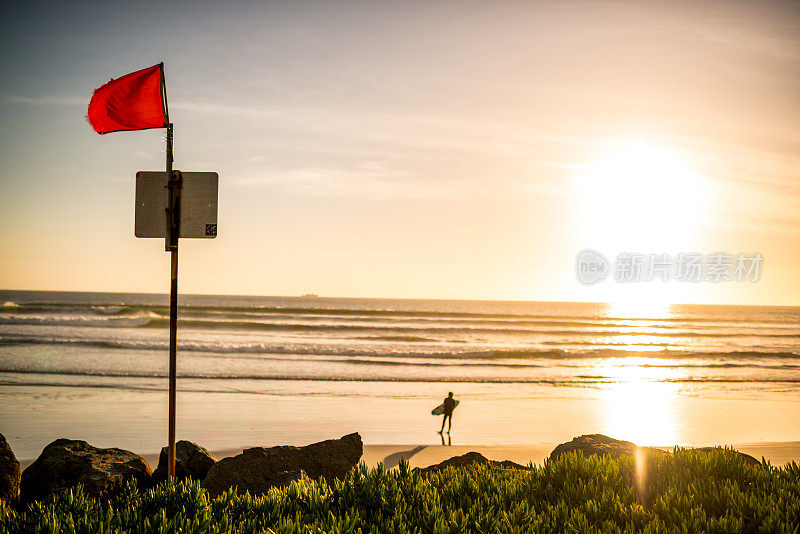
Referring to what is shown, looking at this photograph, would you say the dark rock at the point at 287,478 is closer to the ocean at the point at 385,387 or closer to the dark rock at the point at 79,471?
the dark rock at the point at 79,471

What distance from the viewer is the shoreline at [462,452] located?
397 inches

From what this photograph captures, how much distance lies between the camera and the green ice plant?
3924 mm

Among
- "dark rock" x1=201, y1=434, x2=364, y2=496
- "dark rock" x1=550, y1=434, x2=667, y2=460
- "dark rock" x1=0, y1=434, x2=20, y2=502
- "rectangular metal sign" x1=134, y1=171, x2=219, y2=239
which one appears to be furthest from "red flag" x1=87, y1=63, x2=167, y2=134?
"dark rock" x1=550, y1=434, x2=667, y2=460

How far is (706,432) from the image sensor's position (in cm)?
1346

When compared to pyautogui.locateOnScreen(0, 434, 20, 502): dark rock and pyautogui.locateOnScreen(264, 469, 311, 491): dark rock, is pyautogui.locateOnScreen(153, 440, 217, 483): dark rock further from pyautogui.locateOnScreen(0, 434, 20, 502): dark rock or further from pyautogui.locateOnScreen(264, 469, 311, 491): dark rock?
pyautogui.locateOnScreen(0, 434, 20, 502): dark rock

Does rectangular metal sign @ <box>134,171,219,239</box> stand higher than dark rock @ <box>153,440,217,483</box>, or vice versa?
rectangular metal sign @ <box>134,171,219,239</box>

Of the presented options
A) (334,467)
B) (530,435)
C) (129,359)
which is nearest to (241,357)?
(129,359)

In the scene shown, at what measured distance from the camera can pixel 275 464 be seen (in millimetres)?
6750

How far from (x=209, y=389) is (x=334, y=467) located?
1142cm

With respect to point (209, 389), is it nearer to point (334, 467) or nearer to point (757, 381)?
point (334, 467)

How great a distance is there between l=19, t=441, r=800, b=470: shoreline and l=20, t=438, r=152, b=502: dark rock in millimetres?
3311

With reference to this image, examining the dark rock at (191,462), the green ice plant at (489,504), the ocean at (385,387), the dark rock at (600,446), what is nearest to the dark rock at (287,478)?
the green ice plant at (489,504)

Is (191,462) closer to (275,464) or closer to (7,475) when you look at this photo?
(275,464)

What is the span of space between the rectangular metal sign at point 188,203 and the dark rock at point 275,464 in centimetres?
252
